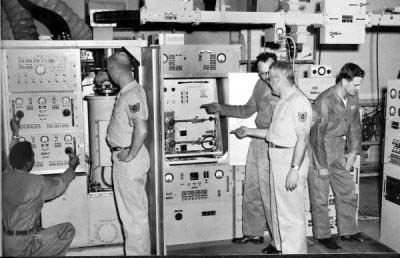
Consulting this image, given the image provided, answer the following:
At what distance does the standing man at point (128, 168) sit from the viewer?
406 cm

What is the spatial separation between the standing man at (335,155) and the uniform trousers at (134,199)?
179 cm

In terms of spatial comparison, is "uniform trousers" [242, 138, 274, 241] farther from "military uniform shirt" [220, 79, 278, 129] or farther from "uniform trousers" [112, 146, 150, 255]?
"uniform trousers" [112, 146, 150, 255]

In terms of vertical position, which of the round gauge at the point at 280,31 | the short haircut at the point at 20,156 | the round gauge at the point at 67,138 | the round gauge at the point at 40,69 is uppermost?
the round gauge at the point at 280,31

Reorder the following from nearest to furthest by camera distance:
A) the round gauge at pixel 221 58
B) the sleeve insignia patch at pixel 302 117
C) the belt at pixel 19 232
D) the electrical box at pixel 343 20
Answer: the belt at pixel 19 232, the sleeve insignia patch at pixel 302 117, the round gauge at pixel 221 58, the electrical box at pixel 343 20

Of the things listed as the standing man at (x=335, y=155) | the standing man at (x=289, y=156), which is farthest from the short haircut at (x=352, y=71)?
the standing man at (x=289, y=156)

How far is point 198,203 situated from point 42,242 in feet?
5.75

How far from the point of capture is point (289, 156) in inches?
152

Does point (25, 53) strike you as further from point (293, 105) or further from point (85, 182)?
point (293, 105)

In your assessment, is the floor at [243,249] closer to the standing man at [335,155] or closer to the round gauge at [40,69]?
the standing man at [335,155]

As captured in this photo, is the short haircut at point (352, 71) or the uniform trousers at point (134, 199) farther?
the short haircut at point (352, 71)

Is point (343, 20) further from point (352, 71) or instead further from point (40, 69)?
point (40, 69)

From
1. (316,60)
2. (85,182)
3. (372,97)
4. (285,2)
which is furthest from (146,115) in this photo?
(372,97)

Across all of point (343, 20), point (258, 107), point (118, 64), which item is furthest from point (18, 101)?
point (343, 20)

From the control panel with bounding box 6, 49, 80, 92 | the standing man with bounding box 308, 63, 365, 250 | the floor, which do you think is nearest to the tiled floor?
the floor
